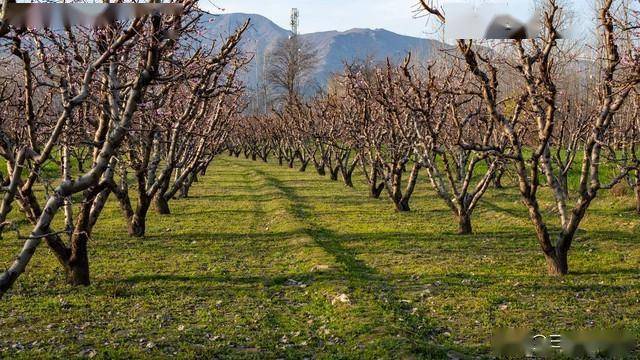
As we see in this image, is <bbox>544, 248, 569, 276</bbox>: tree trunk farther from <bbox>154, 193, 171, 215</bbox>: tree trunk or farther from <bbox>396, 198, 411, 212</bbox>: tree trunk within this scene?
<bbox>154, 193, 171, 215</bbox>: tree trunk

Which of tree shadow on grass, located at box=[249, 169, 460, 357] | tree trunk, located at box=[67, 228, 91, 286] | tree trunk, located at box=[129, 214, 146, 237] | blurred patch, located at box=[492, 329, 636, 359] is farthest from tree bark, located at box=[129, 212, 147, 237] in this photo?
blurred patch, located at box=[492, 329, 636, 359]

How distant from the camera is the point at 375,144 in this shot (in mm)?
25172

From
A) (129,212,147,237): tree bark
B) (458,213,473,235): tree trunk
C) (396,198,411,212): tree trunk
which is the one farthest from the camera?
(396,198,411,212): tree trunk

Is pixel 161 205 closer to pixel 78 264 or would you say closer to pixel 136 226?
pixel 136 226

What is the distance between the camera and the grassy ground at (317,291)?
885 centimetres

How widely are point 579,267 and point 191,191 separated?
77.6 feet

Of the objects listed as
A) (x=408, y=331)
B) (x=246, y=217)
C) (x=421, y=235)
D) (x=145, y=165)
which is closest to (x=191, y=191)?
(x=246, y=217)

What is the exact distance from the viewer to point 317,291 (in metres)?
11.8

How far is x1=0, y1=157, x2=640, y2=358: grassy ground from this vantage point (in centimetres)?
885

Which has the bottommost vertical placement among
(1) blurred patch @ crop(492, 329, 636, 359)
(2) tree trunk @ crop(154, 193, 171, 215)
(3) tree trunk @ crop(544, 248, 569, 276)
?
(2) tree trunk @ crop(154, 193, 171, 215)

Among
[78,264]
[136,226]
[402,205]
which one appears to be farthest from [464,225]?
[78,264]

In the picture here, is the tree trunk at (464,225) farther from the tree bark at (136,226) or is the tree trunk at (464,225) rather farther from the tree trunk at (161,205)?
the tree trunk at (161,205)

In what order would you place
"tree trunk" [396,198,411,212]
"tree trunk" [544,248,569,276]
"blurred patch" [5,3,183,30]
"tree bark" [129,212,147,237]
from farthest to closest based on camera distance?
"tree trunk" [396,198,411,212]
"tree bark" [129,212,147,237]
"tree trunk" [544,248,569,276]
"blurred patch" [5,3,183,30]

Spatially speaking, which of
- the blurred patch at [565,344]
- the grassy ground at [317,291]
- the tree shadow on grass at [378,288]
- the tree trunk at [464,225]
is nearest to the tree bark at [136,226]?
the grassy ground at [317,291]
